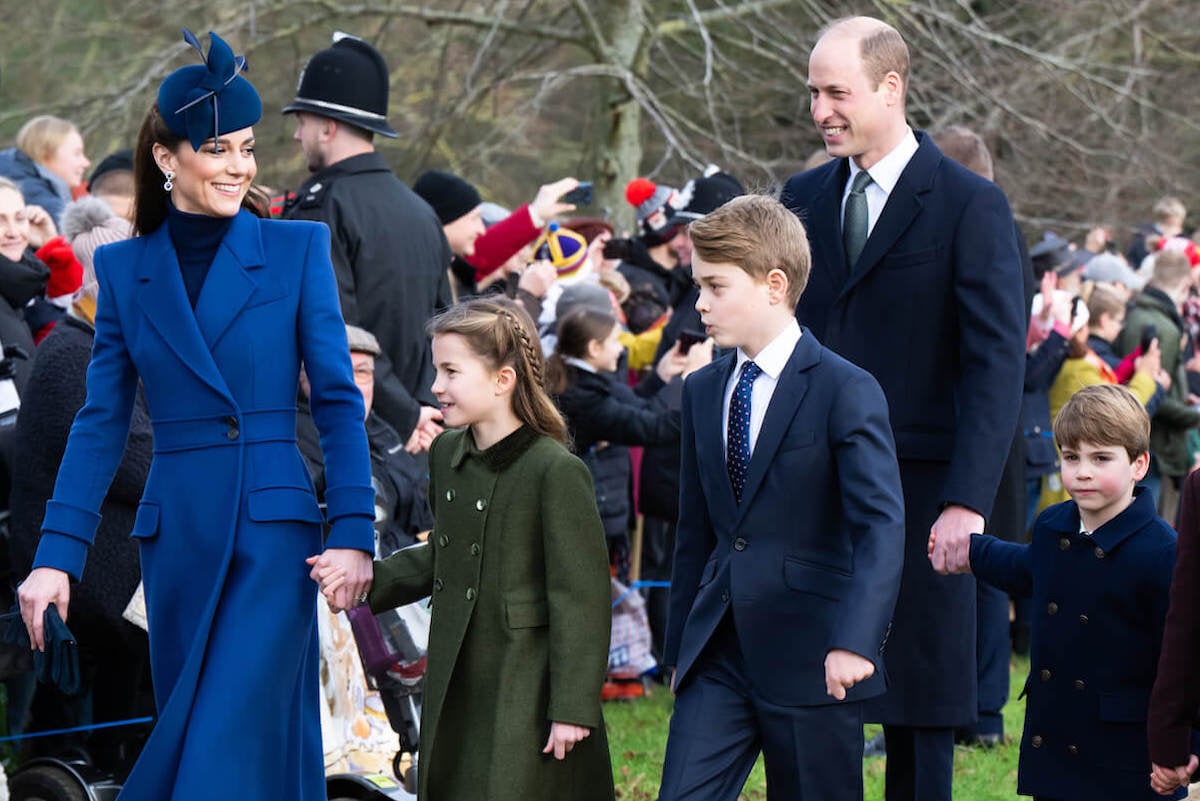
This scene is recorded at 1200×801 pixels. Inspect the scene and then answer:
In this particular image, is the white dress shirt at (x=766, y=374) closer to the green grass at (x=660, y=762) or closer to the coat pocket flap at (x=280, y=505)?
the coat pocket flap at (x=280, y=505)

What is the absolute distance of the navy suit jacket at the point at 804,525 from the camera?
4.17 metres

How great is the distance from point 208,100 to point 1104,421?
2.42 metres

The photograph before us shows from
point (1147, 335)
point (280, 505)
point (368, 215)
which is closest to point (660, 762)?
point (368, 215)

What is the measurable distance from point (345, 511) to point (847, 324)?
1479 mm

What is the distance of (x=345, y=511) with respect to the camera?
445 cm

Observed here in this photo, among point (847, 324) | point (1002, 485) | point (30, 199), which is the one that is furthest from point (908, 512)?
point (30, 199)

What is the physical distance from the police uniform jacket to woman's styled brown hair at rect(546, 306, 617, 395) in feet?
2.88

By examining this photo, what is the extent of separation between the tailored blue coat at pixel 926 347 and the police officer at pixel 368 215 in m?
2.26

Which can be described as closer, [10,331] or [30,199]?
[10,331]

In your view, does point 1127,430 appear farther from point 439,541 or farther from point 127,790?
point 127,790

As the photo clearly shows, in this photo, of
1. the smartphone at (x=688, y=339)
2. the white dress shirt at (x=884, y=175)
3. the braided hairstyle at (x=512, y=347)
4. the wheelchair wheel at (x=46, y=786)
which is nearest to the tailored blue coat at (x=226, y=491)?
the braided hairstyle at (x=512, y=347)

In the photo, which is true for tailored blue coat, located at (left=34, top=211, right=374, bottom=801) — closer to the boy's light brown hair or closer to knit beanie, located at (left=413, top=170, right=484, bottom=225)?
the boy's light brown hair

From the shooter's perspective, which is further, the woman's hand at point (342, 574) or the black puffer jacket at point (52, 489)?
the black puffer jacket at point (52, 489)

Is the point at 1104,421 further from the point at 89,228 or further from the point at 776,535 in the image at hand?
the point at 89,228
